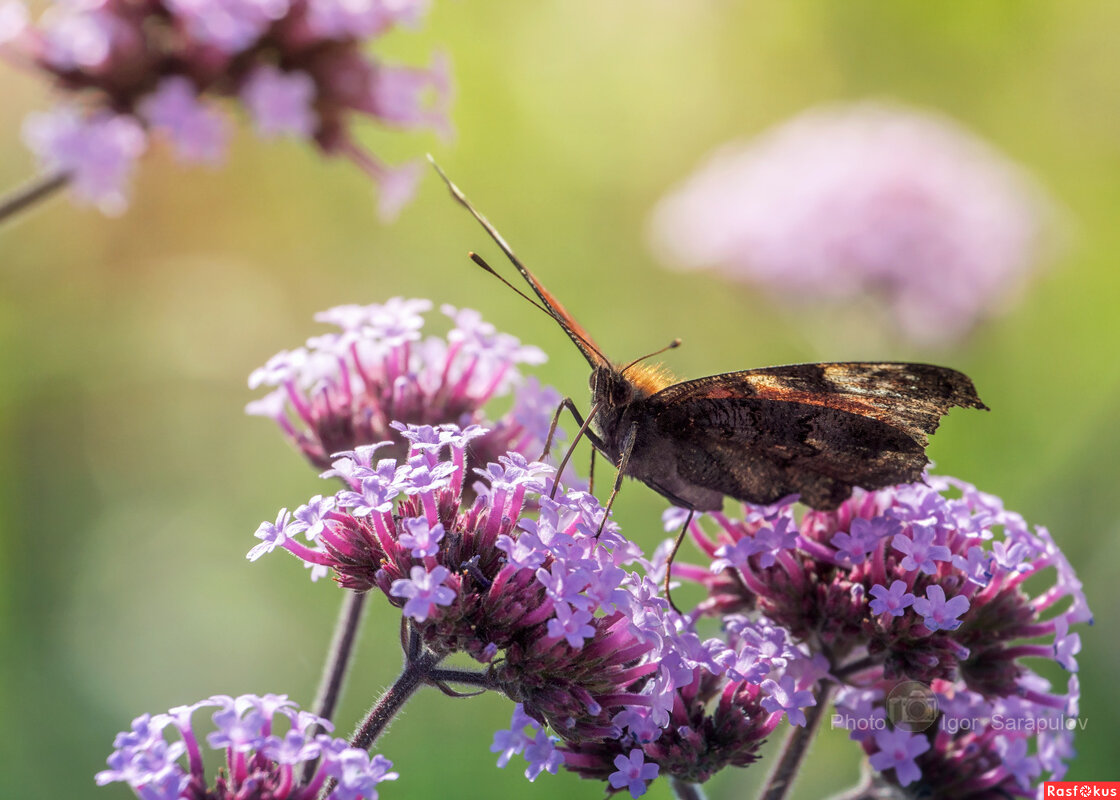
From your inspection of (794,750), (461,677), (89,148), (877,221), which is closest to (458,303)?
(877,221)

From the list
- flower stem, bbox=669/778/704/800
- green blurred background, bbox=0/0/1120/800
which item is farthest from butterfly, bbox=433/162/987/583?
green blurred background, bbox=0/0/1120/800

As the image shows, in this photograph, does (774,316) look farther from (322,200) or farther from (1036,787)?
(1036,787)

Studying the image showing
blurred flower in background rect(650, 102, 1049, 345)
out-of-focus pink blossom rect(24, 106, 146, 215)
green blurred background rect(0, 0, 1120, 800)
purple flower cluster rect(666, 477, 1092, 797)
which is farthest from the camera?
blurred flower in background rect(650, 102, 1049, 345)

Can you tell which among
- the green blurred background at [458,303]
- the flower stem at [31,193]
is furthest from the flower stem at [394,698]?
the green blurred background at [458,303]

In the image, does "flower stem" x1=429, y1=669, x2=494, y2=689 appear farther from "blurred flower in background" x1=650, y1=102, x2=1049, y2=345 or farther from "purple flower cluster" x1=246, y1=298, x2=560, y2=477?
"blurred flower in background" x1=650, y1=102, x2=1049, y2=345

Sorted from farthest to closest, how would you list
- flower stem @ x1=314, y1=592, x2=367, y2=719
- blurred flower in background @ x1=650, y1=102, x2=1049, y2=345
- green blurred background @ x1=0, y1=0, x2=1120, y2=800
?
1. blurred flower in background @ x1=650, y1=102, x2=1049, y2=345
2. green blurred background @ x1=0, y1=0, x2=1120, y2=800
3. flower stem @ x1=314, y1=592, x2=367, y2=719

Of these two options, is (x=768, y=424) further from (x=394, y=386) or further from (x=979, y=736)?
(x=394, y=386)
